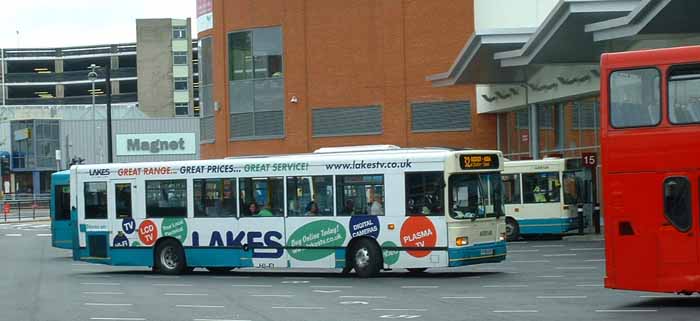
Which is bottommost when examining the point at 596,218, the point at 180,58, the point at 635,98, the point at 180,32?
the point at 596,218

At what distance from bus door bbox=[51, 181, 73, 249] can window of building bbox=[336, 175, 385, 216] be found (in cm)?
1317

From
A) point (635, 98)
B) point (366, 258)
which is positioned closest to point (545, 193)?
point (366, 258)

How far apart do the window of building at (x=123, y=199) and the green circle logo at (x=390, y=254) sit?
7.05 meters

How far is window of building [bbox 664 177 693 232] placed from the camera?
16.8 m

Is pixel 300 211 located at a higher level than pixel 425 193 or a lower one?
lower

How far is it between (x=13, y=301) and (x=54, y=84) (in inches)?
4480

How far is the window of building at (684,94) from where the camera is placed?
16422 millimetres

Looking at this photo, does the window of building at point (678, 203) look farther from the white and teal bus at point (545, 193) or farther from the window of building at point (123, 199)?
the white and teal bus at point (545, 193)

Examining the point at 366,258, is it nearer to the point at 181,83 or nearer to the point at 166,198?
the point at 166,198

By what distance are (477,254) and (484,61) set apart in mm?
18801

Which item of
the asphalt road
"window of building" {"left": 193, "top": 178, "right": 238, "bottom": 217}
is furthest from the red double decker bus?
"window of building" {"left": 193, "top": 178, "right": 238, "bottom": 217}

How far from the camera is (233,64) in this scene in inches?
2231

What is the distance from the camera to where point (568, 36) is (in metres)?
34.9

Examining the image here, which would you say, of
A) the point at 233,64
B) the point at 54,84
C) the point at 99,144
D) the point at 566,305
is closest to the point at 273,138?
the point at 233,64
